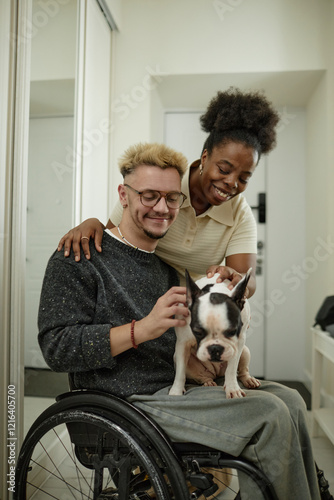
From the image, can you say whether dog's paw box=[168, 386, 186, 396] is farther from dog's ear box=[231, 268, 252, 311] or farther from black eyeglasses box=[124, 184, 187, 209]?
black eyeglasses box=[124, 184, 187, 209]

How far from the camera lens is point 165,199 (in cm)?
137

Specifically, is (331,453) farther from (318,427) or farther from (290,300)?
(290,300)

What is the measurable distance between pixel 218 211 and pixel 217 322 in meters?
0.63

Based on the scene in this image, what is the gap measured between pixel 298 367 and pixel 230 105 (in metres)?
3.05

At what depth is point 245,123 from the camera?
1.49 meters

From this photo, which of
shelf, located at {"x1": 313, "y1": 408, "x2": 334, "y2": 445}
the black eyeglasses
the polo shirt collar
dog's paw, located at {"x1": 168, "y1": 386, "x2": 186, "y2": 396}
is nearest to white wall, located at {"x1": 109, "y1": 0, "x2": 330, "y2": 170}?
the polo shirt collar

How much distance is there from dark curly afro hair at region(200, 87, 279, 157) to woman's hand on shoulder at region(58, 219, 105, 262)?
49cm

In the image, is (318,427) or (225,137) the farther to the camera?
(318,427)

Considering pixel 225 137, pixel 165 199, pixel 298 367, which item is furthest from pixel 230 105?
pixel 298 367

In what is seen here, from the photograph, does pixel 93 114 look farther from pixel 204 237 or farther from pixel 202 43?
pixel 204 237

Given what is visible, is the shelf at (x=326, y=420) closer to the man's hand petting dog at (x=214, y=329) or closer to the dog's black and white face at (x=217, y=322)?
the man's hand petting dog at (x=214, y=329)

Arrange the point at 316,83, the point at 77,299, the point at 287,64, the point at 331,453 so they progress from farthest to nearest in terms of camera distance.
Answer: the point at 316,83, the point at 287,64, the point at 331,453, the point at 77,299

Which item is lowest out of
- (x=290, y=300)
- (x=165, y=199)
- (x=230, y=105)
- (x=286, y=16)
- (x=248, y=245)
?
(x=290, y=300)

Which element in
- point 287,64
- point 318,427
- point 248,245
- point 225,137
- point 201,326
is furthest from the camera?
point 287,64
